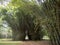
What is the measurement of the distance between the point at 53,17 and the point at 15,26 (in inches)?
142

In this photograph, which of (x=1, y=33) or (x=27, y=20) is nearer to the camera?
(x=27, y=20)

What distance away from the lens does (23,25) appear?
28.6ft

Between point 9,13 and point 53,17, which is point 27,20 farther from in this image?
point 53,17

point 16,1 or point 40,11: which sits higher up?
point 16,1

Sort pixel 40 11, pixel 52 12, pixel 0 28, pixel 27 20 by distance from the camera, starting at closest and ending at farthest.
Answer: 1. pixel 52 12
2. pixel 40 11
3. pixel 27 20
4. pixel 0 28

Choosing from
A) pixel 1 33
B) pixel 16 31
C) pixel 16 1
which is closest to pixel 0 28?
pixel 1 33

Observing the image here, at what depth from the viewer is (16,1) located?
19.1 ft

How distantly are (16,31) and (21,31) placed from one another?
30 cm

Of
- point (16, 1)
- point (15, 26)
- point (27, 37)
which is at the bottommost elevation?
point (27, 37)

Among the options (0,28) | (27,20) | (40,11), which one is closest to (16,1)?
(40,11)

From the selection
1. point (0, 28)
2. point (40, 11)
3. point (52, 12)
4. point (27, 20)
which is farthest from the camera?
point (0, 28)

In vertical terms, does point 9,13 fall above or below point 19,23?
above

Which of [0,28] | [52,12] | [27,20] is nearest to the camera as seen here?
[52,12]

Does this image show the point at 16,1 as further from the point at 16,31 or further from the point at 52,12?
the point at 16,31
